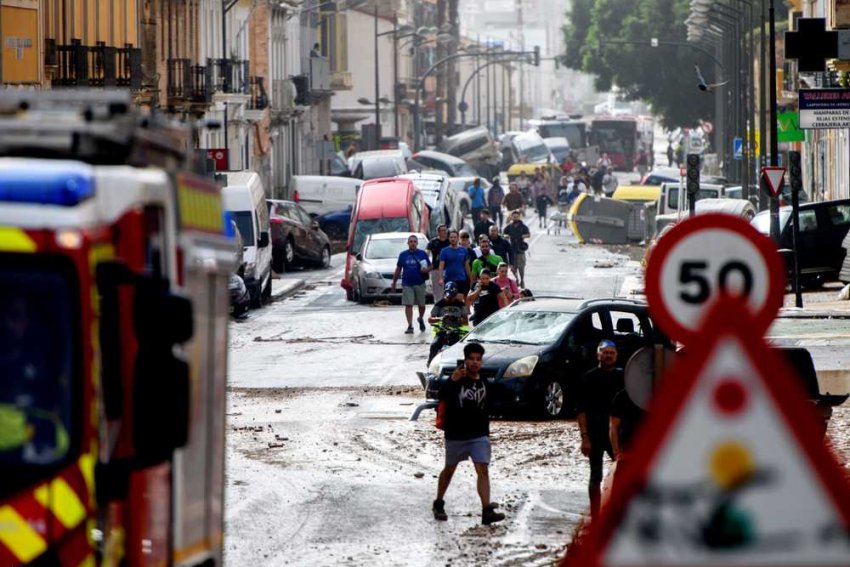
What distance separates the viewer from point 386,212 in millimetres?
42188

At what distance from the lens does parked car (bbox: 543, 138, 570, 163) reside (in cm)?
11900

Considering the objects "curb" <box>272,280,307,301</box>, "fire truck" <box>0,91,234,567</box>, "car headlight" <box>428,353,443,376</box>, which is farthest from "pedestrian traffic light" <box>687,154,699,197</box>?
"fire truck" <box>0,91,234,567</box>

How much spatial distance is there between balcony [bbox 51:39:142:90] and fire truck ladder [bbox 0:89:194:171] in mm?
33280

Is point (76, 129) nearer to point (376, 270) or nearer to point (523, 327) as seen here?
point (523, 327)

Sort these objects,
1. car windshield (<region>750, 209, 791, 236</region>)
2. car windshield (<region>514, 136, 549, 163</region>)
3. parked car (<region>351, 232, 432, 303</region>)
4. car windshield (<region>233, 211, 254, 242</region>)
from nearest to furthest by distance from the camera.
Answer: car windshield (<region>233, 211, 254, 242</region>) → parked car (<region>351, 232, 432, 303</region>) → car windshield (<region>750, 209, 791, 236</region>) → car windshield (<region>514, 136, 549, 163</region>)

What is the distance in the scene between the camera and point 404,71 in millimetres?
124125

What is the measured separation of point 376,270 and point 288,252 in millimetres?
8935

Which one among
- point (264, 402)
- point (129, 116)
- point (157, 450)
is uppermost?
point (129, 116)

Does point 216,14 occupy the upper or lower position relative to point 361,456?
upper

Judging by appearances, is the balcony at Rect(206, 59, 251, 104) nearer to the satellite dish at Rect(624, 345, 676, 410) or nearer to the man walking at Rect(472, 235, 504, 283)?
the man walking at Rect(472, 235, 504, 283)

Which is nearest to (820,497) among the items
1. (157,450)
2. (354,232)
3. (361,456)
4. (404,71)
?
(157,450)

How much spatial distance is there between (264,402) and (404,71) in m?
102

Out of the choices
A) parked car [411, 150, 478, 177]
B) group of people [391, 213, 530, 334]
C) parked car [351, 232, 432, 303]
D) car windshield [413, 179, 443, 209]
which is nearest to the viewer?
group of people [391, 213, 530, 334]

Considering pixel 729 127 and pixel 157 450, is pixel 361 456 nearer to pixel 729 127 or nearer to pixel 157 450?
pixel 157 450
